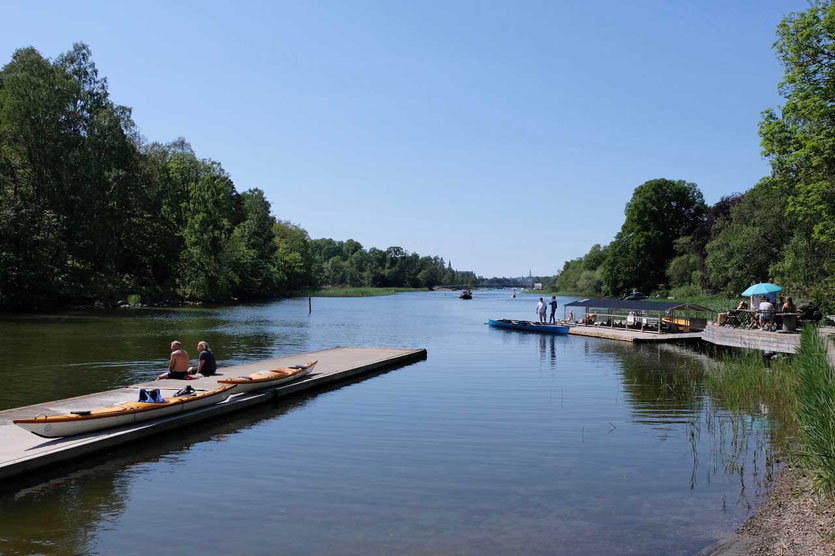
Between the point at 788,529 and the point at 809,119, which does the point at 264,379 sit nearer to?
the point at 788,529

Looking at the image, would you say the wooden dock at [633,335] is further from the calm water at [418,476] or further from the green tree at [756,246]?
the green tree at [756,246]

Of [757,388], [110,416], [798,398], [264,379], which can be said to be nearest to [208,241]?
[264,379]

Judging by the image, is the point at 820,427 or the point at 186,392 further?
the point at 186,392

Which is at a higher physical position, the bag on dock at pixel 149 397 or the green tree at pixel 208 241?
the green tree at pixel 208 241

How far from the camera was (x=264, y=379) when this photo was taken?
656 inches

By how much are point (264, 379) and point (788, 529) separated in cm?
1236

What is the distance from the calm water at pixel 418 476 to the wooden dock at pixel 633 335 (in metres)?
13.6

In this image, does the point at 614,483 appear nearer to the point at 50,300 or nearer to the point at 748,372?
the point at 748,372

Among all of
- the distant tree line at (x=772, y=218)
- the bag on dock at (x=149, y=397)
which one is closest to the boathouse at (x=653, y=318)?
the distant tree line at (x=772, y=218)

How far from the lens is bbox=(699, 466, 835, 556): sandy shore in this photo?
6.76 meters

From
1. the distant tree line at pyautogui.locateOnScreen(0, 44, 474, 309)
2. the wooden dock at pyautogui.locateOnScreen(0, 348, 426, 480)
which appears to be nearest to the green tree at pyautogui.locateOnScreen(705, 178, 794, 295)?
the wooden dock at pyautogui.locateOnScreen(0, 348, 426, 480)

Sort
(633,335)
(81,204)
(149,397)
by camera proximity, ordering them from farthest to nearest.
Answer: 1. (81,204)
2. (633,335)
3. (149,397)

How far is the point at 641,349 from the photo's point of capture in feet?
104

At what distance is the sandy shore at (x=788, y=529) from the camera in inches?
266
